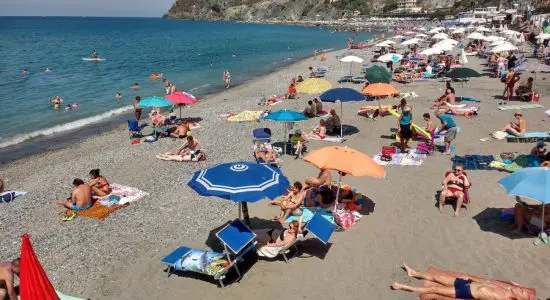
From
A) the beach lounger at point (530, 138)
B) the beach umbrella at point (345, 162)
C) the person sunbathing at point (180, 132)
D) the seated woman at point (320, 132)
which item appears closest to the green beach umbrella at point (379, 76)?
the seated woman at point (320, 132)

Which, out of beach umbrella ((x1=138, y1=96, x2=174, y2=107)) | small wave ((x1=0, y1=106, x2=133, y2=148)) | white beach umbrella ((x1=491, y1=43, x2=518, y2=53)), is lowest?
small wave ((x1=0, y1=106, x2=133, y2=148))

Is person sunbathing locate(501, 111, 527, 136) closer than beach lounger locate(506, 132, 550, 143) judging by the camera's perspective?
No

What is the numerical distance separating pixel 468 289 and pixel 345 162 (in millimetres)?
3183

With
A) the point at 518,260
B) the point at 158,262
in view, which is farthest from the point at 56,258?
the point at 518,260

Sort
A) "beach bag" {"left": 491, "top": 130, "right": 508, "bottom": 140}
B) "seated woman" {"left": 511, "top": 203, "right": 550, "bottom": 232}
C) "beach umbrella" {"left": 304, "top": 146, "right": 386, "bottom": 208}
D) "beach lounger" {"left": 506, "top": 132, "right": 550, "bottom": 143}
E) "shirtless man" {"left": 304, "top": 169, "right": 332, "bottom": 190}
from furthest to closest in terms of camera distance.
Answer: "beach bag" {"left": 491, "top": 130, "right": 508, "bottom": 140}, "beach lounger" {"left": 506, "top": 132, "right": 550, "bottom": 143}, "shirtless man" {"left": 304, "top": 169, "right": 332, "bottom": 190}, "beach umbrella" {"left": 304, "top": 146, "right": 386, "bottom": 208}, "seated woman" {"left": 511, "top": 203, "right": 550, "bottom": 232}

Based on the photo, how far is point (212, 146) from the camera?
14.6 meters

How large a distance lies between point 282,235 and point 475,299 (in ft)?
10.5

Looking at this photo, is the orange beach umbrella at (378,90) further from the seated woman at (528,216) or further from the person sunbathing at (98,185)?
the person sunbathing at (98,185)

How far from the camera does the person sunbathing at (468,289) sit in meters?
5.55

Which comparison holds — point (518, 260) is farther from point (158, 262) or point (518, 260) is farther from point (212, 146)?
point (212, 146)

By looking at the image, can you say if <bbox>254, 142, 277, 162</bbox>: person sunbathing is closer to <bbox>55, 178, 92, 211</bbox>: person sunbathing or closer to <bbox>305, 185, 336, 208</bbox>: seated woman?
<bbox>305, 185, 336, 208</bbox>: seated woman

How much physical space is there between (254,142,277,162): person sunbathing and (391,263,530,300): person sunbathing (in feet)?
20.7

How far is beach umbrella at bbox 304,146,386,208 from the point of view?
7.97 m

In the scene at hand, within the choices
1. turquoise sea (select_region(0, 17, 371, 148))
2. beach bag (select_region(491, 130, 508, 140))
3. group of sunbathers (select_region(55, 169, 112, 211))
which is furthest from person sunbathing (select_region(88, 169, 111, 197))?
beach bag (select_region(491, 130, 508, 140))
